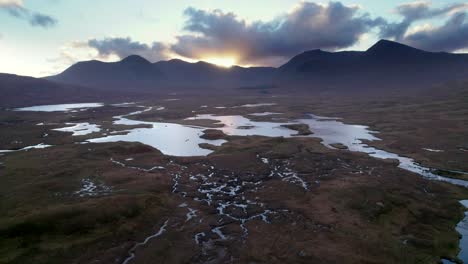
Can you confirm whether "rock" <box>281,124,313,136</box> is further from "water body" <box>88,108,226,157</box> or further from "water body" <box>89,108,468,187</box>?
"water body" <box>88,108,226,157</box>

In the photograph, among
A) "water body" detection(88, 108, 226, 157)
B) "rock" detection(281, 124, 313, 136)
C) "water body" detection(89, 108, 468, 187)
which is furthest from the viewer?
"rock" detection(281, 124, 313, 136)

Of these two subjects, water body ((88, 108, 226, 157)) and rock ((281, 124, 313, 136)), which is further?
rock ((281, 124, 313, 136))

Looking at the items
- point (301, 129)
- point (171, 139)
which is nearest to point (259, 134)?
point (301, 129)

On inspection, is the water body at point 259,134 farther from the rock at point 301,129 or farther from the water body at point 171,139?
the rock at point 301,129

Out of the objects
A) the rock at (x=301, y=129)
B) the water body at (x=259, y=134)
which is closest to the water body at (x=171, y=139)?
the water body at (x=259, y=134)

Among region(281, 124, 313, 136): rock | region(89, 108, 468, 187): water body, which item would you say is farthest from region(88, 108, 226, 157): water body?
region(281, 124, 313, 136): rock

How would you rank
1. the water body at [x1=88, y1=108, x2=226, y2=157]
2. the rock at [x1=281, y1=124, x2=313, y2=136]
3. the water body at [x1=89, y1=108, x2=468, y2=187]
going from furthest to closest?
the rock at [x1=281, y1=124, x2=313, y2=136] < the water body at [x1=88, y1=108, x2=226, y2=157] < the water body at [x1=89, y1=108, x2=468, y2=187]

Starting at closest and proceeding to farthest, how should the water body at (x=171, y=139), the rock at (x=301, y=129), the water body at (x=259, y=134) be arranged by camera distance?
the water body at (x=259, y=134), the water body at (x=171, y=139), the rock at (x=301, y=129)

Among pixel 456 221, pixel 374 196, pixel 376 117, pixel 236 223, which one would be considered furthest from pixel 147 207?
pixel 376 117

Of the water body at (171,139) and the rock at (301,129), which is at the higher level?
the water body at (171,139)

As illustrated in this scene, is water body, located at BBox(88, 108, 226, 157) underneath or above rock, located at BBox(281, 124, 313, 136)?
above

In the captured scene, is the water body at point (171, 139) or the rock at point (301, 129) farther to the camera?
the rock at point (301, 129)

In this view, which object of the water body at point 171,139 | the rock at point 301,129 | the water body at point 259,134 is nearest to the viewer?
the water body at point 259,134
